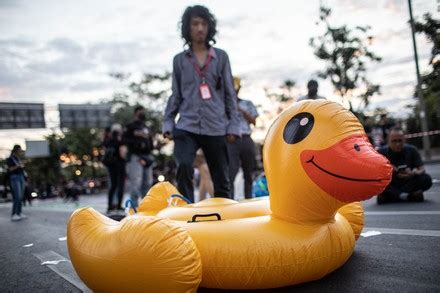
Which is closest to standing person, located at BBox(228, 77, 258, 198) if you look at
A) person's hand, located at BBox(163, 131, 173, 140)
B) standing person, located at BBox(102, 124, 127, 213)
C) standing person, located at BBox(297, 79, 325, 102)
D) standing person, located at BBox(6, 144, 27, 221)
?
standing person, located at BBox(297, 79, 325, 102)

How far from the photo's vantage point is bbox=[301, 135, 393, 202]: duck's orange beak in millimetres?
1918

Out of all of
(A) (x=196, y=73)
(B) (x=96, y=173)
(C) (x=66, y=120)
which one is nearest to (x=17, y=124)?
(C) (x=66, y=120)

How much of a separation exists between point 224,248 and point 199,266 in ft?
0.63

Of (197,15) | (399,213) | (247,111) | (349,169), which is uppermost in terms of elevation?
(197,15)

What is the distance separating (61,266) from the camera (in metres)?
3.00

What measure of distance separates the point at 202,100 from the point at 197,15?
0.77 meters

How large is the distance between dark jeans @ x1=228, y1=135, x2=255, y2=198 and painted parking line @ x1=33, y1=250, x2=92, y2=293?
8.21 feet

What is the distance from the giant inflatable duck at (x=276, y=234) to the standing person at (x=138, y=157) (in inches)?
186

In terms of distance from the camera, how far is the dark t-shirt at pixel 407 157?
5461 millimetres

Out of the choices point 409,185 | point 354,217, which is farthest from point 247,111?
point 354,217

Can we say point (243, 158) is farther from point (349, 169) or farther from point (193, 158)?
point (349, 169)

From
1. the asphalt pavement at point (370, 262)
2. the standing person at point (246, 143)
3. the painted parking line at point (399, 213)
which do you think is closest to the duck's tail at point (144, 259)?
the asphalt pavement at point (370, 262)

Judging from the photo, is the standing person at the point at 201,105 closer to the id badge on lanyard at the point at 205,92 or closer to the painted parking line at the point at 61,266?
the id badge on lanyard at the point at 205,92

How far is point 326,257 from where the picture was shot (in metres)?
2.05
